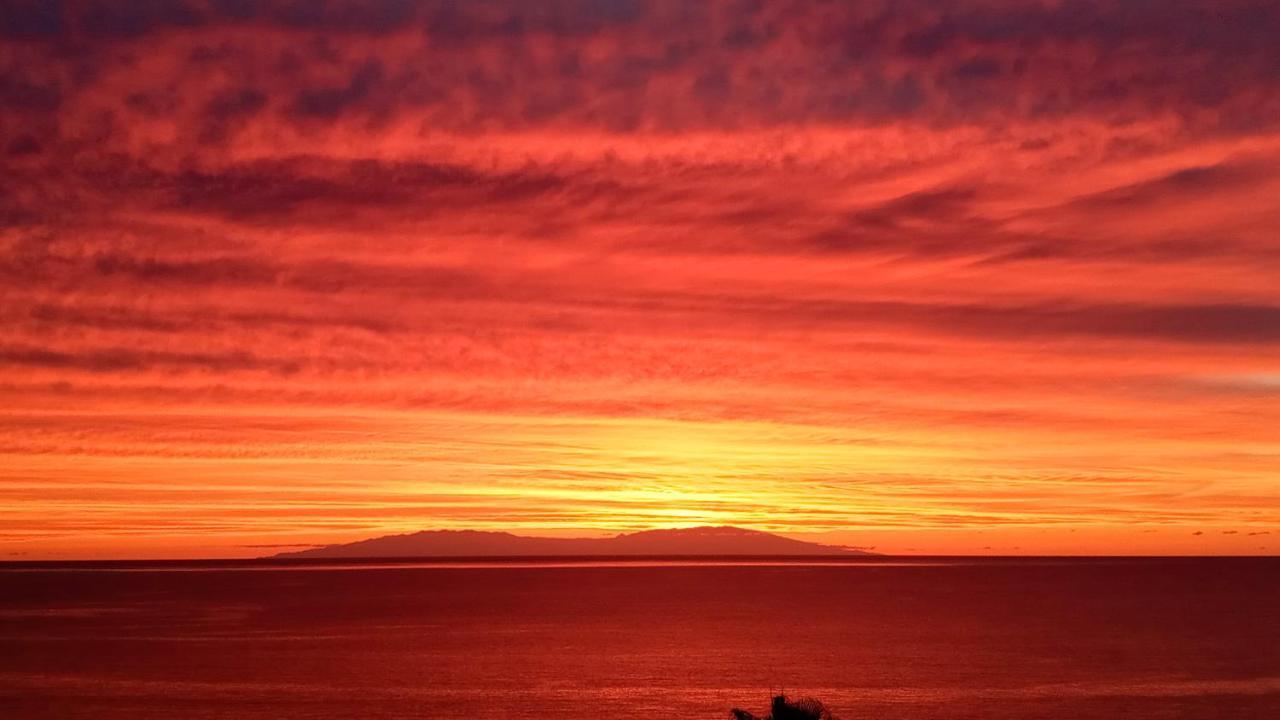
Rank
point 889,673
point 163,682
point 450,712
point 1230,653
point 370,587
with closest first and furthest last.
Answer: point 450,712 < point 163,682 < point 889,673 < point 1230,653 < point 370,587

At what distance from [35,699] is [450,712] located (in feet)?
72.4

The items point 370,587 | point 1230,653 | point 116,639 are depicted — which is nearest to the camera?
point 1230,653

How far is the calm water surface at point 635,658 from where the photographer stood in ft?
207

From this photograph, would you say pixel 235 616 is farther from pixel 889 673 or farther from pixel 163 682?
pixel 889 673

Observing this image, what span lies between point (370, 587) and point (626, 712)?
13589cm

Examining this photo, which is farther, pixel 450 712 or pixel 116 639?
pixel 116 639

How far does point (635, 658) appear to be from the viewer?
81.6 meters

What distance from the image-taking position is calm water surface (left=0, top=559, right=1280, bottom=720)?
207 ft

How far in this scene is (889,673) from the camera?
75.0 meters

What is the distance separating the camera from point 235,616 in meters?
121

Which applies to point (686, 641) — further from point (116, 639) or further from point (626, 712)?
point (116, 639)

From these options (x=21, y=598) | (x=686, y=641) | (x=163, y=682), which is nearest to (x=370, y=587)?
(x=21, y=598)

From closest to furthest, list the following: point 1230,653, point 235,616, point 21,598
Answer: point 1230,653 < point 235,616 < point 21,598

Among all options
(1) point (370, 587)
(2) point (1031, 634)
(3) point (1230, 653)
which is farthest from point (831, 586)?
(3) point (1230, 653)
